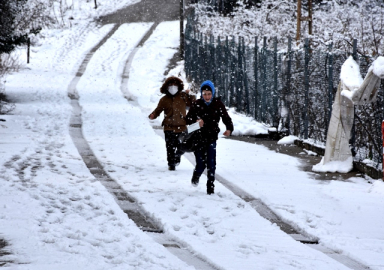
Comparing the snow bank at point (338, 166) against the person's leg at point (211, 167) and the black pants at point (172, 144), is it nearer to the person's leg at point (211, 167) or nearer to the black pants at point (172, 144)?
the black pants at point (172, 144)

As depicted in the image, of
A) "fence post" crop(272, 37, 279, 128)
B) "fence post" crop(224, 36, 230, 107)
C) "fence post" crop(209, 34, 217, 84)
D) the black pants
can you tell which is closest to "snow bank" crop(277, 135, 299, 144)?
"fence post" crop(272, 37, 279, 128)

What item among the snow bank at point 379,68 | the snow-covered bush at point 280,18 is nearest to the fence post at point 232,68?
the snow bank at point 379,68

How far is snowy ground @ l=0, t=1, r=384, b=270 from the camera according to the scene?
210 inches

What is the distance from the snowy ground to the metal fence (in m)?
0.88

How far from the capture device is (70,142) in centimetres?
1276

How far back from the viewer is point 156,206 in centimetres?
734

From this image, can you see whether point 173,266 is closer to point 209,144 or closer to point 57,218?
point 57,218

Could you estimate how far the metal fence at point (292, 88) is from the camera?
10211 mm

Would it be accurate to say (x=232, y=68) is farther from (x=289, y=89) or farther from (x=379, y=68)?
(x=379, y=68)

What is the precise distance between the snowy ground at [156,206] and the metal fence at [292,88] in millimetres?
876

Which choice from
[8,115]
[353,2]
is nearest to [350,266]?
[8,115]

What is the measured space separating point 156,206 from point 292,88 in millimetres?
6830

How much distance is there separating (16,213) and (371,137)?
6.03 m

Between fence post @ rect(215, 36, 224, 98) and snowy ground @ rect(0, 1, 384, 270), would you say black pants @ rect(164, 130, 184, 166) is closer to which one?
snowy ground @ rect(0, 1, 384, 270)
